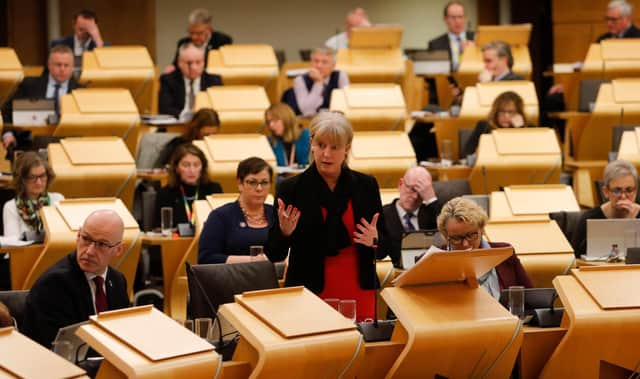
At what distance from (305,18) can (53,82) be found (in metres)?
4.79

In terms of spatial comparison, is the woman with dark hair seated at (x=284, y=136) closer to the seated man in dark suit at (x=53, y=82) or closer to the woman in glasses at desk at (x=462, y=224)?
the seated man in dark suit at (x=53, y=82)

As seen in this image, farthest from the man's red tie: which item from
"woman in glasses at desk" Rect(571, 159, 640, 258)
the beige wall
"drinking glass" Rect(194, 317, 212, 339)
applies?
the beige wall

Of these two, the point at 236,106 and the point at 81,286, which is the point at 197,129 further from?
the point at 81,286

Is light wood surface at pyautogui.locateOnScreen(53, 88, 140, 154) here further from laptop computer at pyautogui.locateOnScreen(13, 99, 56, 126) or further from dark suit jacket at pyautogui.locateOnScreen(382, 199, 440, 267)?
dark suit jacket at pyautogui.locateOnScreen(382, 199, 440, 267)

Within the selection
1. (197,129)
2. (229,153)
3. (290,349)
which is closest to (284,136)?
(197,129)

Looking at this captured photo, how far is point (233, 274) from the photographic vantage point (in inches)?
190

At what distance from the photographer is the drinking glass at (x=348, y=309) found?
4.02 metres

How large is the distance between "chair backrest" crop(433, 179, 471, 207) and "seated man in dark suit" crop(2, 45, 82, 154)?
10.4ft

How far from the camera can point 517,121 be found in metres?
7.94

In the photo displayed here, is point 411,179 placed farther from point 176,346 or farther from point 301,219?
point 176,346

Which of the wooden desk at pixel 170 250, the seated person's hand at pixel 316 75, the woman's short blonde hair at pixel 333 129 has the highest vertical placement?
the seated person's hand at pixel 316 75

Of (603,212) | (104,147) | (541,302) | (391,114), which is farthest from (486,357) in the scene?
(391,114)

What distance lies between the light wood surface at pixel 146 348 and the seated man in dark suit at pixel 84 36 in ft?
22.8

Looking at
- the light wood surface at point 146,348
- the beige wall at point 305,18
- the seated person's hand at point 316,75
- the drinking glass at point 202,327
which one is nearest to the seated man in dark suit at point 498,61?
the seated person's hand at point 316,75
